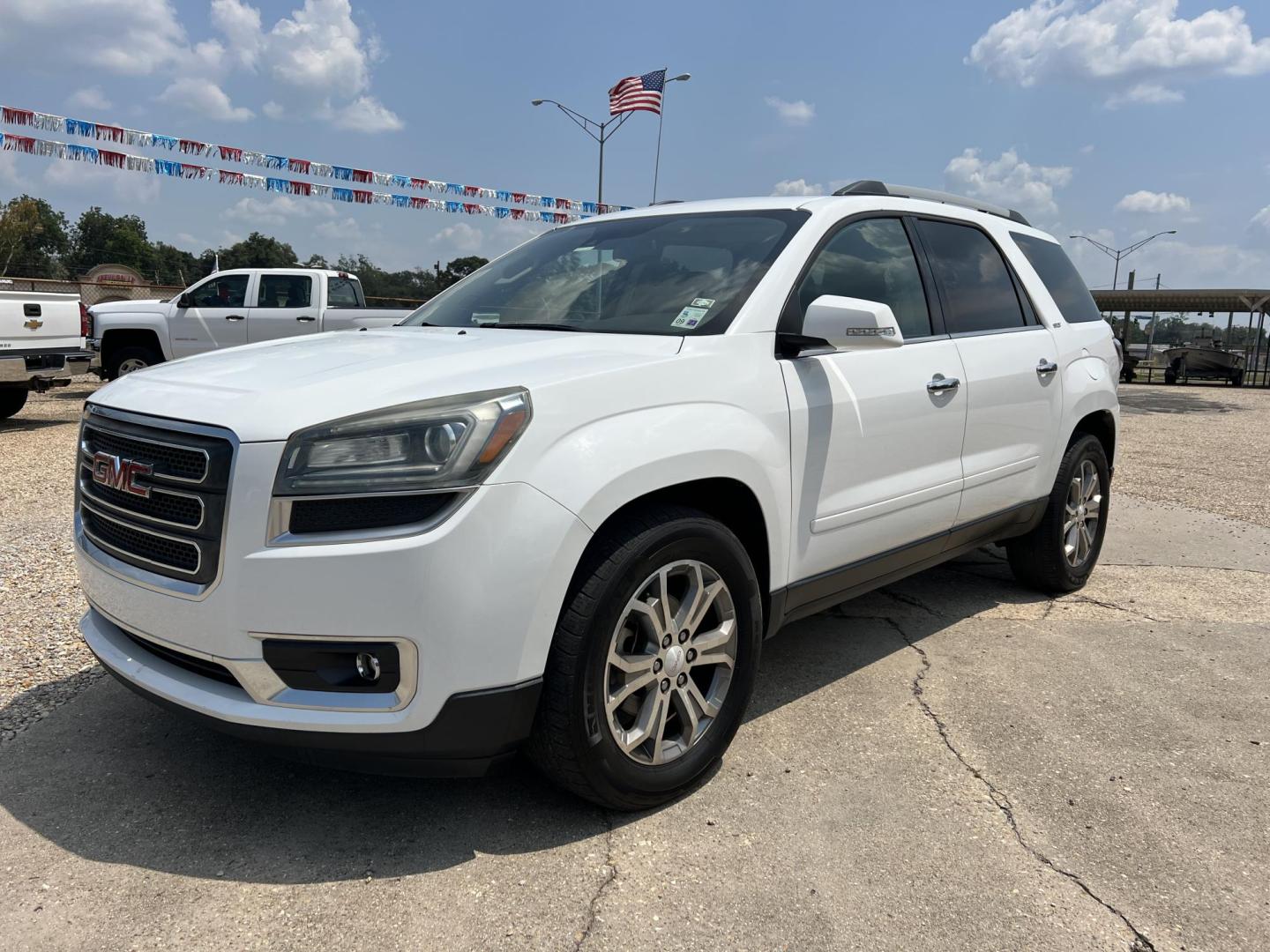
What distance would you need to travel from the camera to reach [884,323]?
3002 mm

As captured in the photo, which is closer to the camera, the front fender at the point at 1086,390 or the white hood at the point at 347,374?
the white hood at the point at 347,374

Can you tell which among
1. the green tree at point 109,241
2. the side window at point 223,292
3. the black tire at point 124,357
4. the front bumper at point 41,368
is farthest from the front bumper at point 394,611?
the green tree at point 109,241

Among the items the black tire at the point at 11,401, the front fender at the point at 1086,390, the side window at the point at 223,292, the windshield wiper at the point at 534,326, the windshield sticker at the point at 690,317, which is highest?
the side window at the point at 223,292

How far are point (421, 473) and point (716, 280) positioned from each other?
143 centimetres

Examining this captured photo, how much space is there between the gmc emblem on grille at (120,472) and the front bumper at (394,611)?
34cm

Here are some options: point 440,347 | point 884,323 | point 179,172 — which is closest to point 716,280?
point 884,323

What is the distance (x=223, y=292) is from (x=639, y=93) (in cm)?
1029

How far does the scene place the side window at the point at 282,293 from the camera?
519 inches

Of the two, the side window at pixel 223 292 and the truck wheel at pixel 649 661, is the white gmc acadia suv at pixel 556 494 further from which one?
the side window at pixel 223 292

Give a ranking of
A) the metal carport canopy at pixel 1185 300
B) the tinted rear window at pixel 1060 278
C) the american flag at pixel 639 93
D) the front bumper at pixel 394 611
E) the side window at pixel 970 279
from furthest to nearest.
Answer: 1. the metal carport canopy at pixel 1185 300
2. the american flag at pixel 639 93
3. the tinted rear window at pixel 1060 278
4. the side window at pixel 970 279
5. the front bumper at pixel 394 611

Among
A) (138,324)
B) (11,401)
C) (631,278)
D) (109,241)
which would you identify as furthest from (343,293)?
(109,241)

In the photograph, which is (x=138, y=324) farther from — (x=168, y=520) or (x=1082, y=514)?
(x=1082, y=514)

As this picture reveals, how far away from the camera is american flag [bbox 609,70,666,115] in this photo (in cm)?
1934

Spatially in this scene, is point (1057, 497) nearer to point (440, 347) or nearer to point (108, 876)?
point (440, 347)
